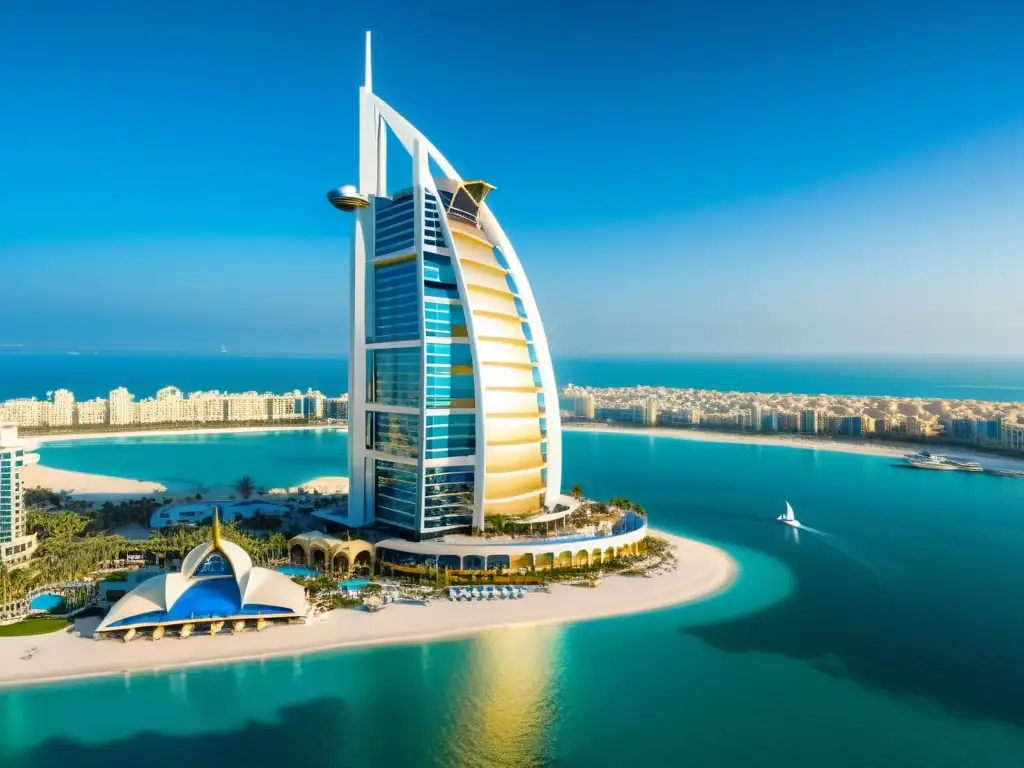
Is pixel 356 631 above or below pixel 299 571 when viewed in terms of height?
below

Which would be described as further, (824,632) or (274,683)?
(824,632)

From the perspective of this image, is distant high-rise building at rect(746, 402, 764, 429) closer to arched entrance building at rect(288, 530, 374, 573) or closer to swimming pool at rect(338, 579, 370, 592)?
arched entrance building at rect(288, 530, 374, 573)

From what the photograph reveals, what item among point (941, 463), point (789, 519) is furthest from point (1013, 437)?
point (789, 519)

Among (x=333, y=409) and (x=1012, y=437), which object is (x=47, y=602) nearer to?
(x=333, y=409)

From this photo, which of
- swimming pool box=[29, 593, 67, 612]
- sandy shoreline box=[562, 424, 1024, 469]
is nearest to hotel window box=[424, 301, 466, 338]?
swimming pool box=[29, 593, 67, 612]

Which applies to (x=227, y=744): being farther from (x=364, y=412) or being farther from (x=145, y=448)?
(x=145, y=448)

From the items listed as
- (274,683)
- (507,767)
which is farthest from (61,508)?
(507,767)
